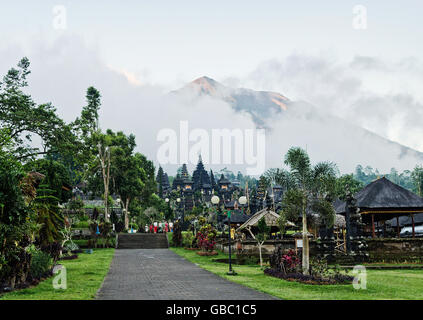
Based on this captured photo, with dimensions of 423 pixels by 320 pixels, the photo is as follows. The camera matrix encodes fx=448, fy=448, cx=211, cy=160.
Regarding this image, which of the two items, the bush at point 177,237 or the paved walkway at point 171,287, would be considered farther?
the bush at point 177,237

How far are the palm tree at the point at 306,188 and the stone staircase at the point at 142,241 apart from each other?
26.6 meters

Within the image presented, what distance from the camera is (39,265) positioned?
1620cm

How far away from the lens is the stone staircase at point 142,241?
41.7m

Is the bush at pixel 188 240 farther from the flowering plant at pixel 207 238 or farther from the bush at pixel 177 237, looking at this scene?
the flowering plant at pixel 207 238

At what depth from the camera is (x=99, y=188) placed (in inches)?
2435

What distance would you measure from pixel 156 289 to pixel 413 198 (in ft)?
73.2

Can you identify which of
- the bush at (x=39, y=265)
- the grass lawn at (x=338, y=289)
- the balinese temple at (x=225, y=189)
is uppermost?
the balinese temple at (x=225, y=189)

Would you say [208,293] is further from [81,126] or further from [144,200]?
[144,200]

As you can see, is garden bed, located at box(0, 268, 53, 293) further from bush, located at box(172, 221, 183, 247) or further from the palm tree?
bush, located at box(172, 221, 183, 247)

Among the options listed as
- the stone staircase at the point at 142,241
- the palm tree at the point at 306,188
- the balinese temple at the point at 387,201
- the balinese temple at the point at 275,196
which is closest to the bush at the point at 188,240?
the stone staircase at the point at 142,241

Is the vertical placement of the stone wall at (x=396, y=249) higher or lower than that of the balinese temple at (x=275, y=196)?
lower

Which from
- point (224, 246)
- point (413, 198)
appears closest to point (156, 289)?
point (224, 246)

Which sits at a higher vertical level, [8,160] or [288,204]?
[8,160]
